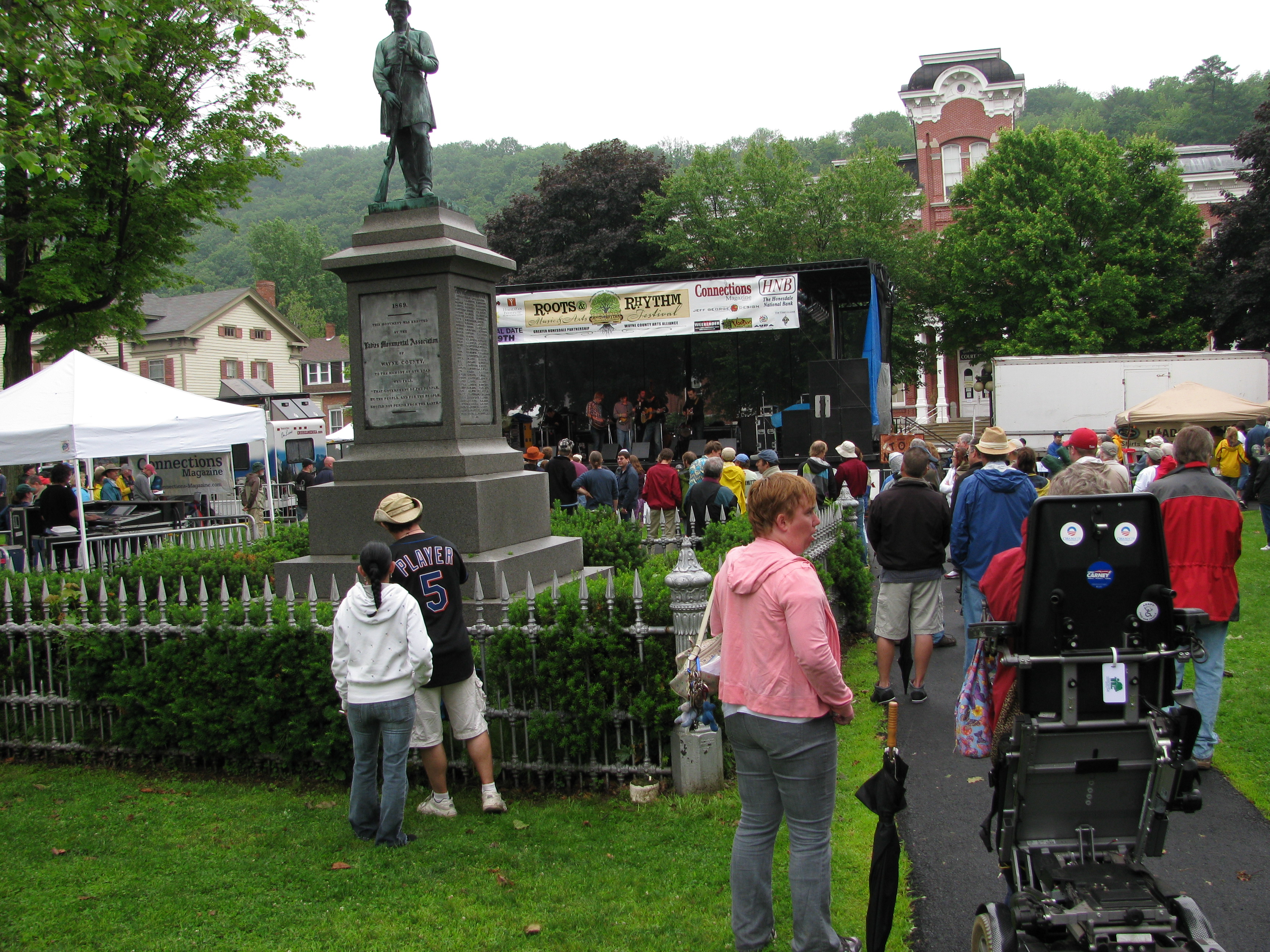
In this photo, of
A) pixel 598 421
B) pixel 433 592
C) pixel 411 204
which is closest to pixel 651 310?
pixel 598 421

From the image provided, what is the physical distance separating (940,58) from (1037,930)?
5019 centimetres

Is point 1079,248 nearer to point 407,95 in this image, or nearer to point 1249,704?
point 1249,704

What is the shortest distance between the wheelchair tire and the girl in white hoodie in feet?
8.69

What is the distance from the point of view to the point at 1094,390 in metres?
25.7

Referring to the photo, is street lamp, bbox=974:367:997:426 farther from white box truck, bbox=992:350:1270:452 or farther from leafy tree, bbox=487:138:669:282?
leafy tree, bbox=487:138:669:282

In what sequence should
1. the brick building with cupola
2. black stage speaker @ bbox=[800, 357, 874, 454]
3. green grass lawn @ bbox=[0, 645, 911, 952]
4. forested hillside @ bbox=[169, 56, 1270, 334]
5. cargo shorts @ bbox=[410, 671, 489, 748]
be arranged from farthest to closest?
forested hillside @ bbox=[169, 56, 1270, 334] → the brick building with cupola → black stage speaker @ bbox=[800, 357, 874, 454] → cargo shorts @ bbox=[410, 671, 489, 748] → green grass lawn @ bbox=[0, 645, 911, 952]

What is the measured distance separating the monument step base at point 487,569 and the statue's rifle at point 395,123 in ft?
9.90

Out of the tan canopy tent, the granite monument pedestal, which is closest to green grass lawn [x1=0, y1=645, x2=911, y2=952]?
the granite monument pedestal

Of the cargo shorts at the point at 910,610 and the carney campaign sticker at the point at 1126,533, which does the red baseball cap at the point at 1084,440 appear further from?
the carney campaign sticker at the point at 1126,533

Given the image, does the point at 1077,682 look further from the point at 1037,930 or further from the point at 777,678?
the point at 777,678

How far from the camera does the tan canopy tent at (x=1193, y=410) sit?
2080 centimetres

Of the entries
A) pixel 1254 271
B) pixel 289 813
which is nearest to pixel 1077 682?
pixel 289 813

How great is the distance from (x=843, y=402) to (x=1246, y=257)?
19.7m

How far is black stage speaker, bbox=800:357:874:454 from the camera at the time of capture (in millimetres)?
22312
